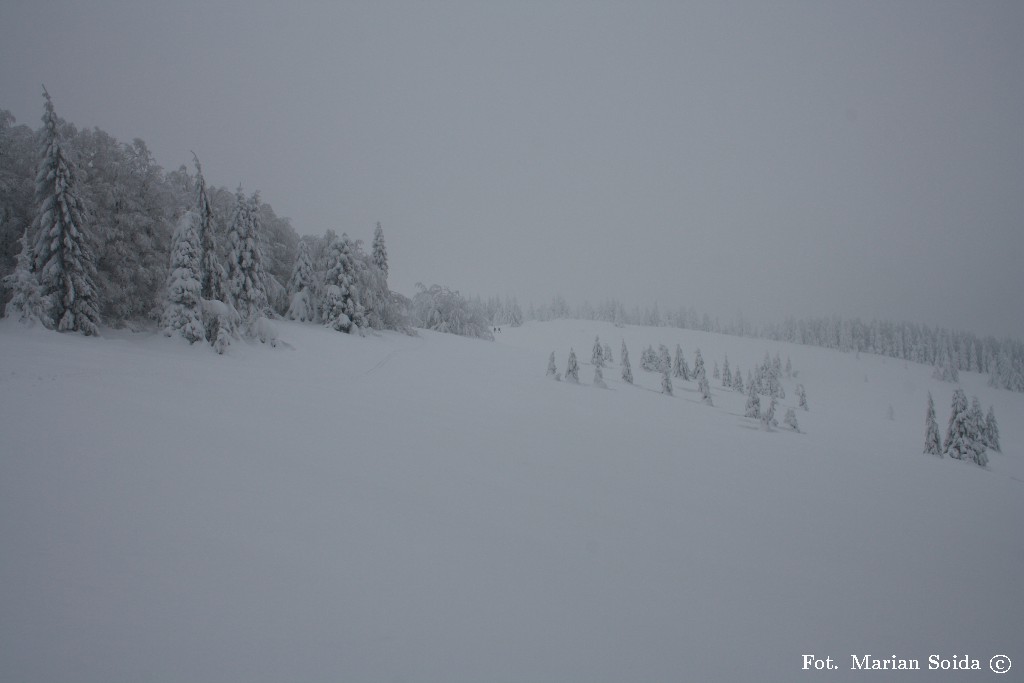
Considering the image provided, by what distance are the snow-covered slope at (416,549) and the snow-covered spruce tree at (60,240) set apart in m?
3.42

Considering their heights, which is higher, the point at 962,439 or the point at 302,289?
the point at 302,289

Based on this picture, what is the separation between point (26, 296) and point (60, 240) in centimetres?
219

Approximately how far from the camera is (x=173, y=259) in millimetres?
15508

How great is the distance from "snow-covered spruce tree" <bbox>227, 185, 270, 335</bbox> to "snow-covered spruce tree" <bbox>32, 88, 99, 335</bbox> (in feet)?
27.0

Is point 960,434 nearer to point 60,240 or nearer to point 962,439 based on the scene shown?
point 962,439

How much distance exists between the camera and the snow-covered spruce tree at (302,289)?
30.8m

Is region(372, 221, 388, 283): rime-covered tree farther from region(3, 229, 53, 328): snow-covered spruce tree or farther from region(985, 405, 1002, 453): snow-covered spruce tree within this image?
region(985, 405, 1002, 453): snow-covered spruce tree

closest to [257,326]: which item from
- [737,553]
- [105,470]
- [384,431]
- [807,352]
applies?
[384,431]

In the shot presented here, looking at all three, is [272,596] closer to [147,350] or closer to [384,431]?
[384,431]

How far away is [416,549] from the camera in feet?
17.0

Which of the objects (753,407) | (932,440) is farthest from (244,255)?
(932,440)

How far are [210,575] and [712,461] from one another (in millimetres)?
12460

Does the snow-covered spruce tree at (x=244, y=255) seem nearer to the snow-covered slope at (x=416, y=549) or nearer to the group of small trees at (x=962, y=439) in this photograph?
the snow-covered slope at (x=416, y=549)

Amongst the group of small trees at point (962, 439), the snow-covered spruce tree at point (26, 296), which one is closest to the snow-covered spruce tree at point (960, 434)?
the group of small trees at point (962, 439)
